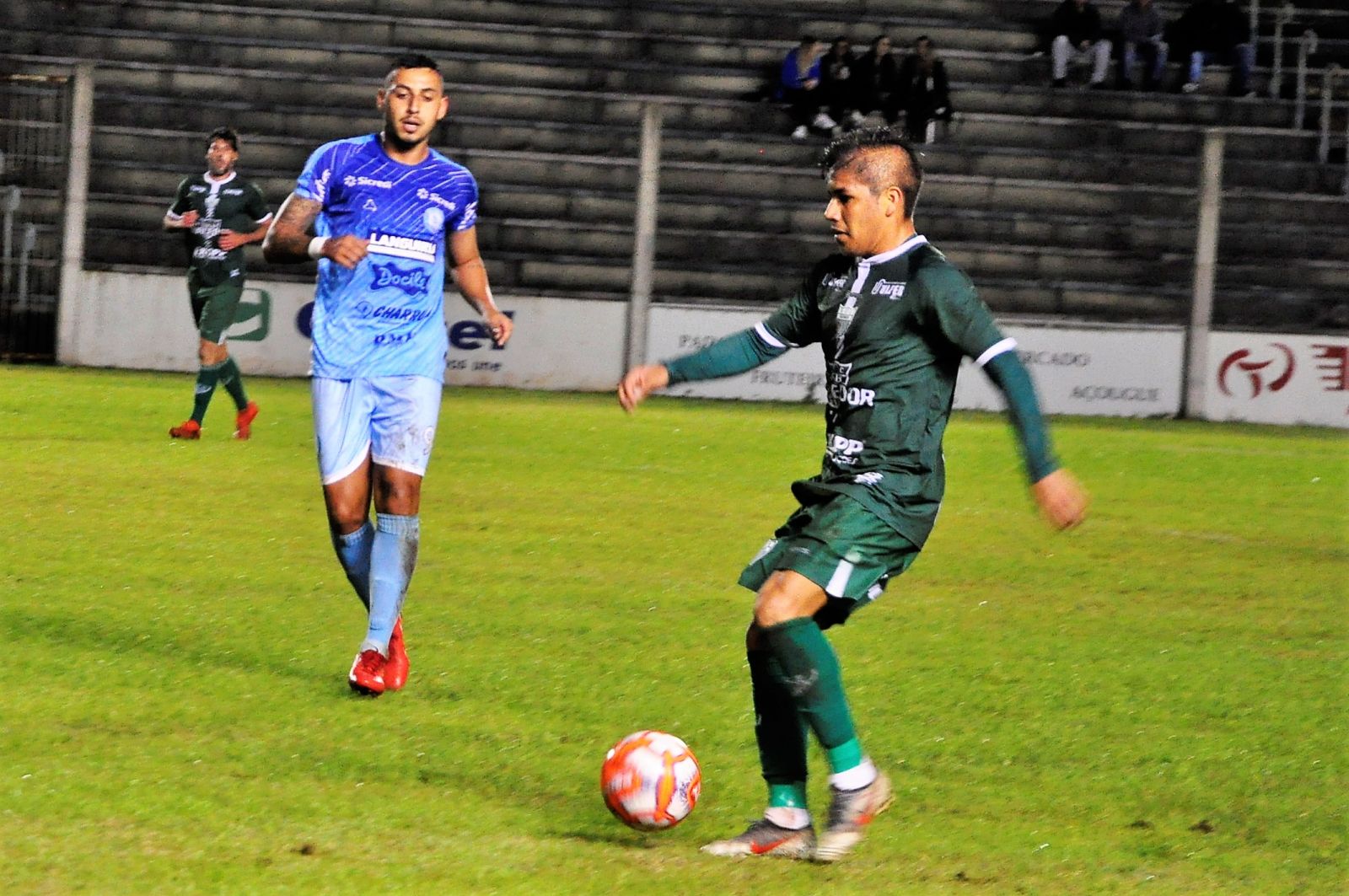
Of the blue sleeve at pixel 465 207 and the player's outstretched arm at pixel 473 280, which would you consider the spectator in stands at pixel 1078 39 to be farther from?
the blue sleeve at pixel 465 207

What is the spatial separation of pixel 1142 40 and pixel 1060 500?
79.9ft

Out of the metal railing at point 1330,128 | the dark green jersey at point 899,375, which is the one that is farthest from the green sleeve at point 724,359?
the metal railing at point 1330,128

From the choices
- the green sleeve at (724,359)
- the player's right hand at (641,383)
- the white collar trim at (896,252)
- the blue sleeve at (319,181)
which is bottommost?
the player's right hand at (641,383)

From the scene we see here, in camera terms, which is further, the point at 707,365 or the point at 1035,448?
the point at 707,365

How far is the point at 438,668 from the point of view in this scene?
23.0 ft

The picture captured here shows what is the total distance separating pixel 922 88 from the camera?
25.9 meters

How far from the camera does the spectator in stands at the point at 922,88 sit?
25.8m

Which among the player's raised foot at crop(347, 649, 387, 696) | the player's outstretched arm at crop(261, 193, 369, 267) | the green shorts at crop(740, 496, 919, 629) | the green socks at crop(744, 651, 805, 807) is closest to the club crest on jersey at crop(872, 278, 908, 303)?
the green shorts at crop(740, 496, 919, 629)

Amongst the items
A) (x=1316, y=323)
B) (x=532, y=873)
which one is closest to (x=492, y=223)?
(x=1316, y=323)

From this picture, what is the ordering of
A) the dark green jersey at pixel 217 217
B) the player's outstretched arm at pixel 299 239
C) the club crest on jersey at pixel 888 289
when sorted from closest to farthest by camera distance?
the club crest on jersey at pixel 888 289
the player's outstretched arm at pixel 299 239
the dark green jersey at pixel 217 217

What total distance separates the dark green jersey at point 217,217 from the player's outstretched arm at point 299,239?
8.69 m

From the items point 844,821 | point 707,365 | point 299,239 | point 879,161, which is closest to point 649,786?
point 844,821

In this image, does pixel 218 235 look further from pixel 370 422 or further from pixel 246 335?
pixel 370 422

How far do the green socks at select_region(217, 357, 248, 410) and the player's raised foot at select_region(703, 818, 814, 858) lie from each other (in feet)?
34.1
